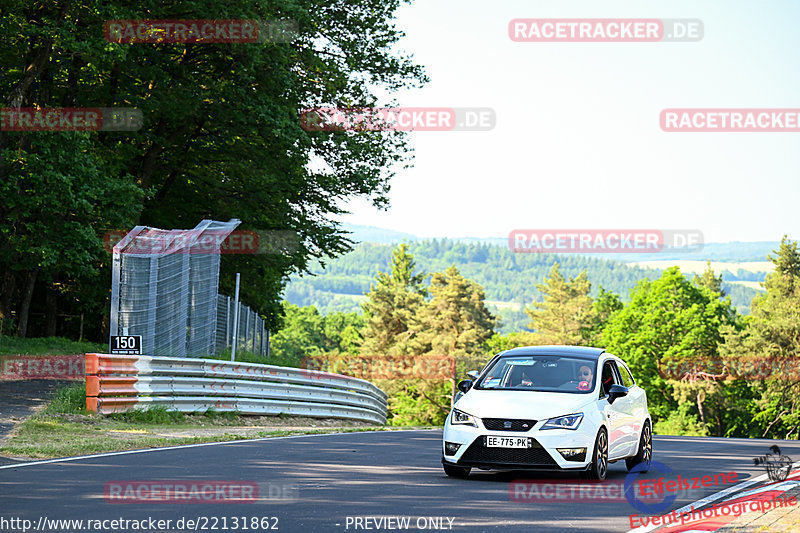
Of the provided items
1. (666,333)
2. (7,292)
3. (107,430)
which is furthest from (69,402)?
(666,333)

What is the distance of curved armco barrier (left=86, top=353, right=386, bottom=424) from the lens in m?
18.0

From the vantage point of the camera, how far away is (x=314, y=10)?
3431 cm

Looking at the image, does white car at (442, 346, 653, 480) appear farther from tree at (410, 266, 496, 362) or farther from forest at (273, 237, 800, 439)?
tree at (410, 266, 496, 362)

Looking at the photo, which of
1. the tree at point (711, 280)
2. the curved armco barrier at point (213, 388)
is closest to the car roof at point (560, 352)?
the curved armco barrier at point (213, 388)

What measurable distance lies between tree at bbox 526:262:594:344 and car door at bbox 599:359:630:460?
9545 centimetres

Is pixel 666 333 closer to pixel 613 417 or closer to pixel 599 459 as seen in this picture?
pixel 613 417

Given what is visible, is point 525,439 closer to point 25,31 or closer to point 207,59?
point 25,31

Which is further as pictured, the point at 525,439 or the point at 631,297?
the point at 631,297

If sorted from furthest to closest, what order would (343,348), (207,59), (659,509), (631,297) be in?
(343,348), (631,297), (207,59), (659,509)

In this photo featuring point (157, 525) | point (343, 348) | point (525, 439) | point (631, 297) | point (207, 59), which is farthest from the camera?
point (343, 348)

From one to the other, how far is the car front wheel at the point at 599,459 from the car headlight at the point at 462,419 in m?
1.36

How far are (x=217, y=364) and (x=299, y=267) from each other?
51.5ft

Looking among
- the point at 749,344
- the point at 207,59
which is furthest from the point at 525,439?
the point at 749,344

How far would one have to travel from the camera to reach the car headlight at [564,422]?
11.4 m
